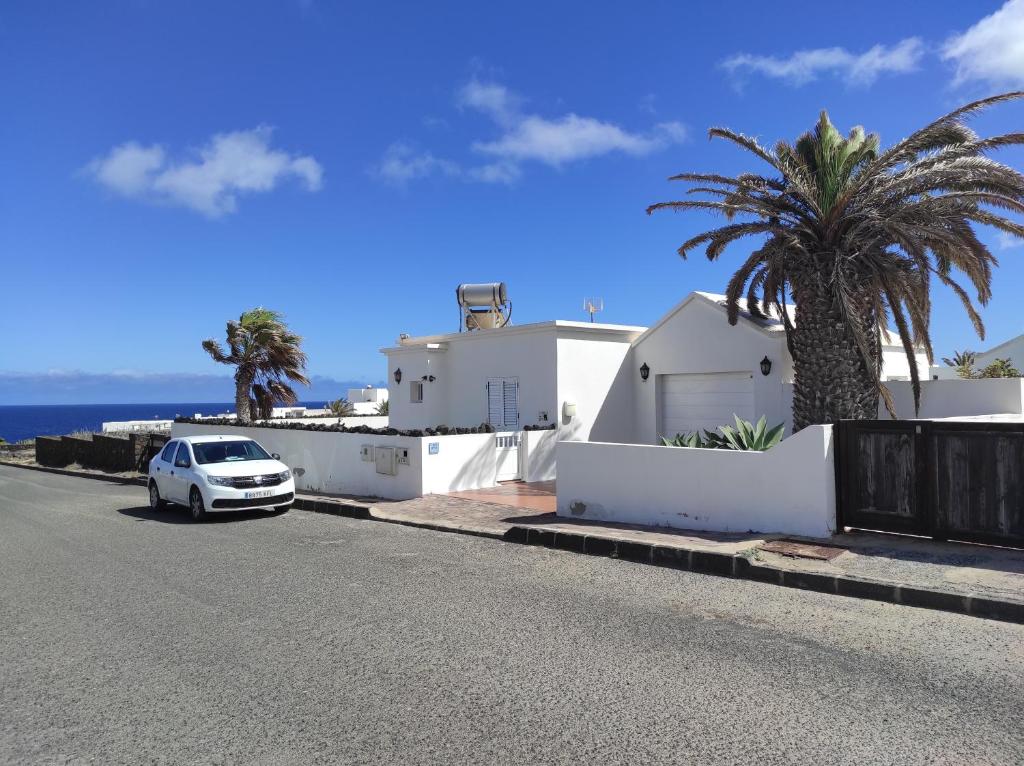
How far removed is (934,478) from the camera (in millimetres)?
8578

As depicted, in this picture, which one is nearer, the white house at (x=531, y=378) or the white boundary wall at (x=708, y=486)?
the white boundary wall at (x=708, y=486)

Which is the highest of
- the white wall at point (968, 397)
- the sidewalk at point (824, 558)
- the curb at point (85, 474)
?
the white wall at point (968, 397)

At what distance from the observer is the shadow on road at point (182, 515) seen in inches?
520

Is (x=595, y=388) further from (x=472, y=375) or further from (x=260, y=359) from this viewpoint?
(x=260, y=359)

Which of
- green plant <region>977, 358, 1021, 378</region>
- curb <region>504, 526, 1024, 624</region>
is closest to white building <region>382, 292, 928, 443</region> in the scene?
curb <region>504, 526, 1024, 624</region>

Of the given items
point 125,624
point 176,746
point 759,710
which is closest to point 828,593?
point 759,710

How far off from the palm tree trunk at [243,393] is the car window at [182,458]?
889 centimetres

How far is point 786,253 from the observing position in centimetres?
1216

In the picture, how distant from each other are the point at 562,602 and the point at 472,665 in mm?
1923

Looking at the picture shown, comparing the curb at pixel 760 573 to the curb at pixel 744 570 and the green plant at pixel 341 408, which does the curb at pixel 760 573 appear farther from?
the green plant at pixel 341 408

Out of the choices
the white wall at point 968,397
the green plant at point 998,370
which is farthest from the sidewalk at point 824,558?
the green plant at point 998,370

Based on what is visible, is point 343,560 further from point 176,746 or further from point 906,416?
point 906,416

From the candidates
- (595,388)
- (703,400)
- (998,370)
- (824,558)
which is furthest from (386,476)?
(998,370)

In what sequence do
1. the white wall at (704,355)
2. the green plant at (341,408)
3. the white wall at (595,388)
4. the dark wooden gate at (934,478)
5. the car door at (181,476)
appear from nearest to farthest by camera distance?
the dark wooden gate at (934,478) → the car door at (181,476) → the white wall at (704,355) → the white wall at (595,388) → the green plant at (341,408)
